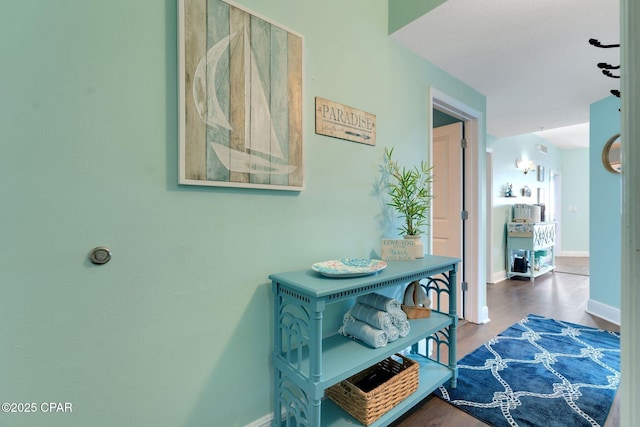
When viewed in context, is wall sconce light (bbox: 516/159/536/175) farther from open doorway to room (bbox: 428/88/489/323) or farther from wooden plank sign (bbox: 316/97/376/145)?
wooden plank sign (bbox: 316/97/376/145)

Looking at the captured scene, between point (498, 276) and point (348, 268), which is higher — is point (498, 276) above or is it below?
below

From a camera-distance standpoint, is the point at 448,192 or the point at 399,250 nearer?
the point at 399,250

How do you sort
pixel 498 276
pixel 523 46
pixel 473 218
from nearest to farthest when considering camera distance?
pixel 523 46
pixel 473 218
pixel 498 276

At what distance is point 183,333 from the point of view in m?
1.14

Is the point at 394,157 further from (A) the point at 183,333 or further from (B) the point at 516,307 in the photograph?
(B) the point at 516,307

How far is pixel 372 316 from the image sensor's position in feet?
4.70

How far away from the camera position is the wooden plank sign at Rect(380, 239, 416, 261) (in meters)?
1.69

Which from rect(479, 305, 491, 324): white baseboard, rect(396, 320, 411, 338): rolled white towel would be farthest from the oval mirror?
rect(396, 320, 411, 338): rolled white towel

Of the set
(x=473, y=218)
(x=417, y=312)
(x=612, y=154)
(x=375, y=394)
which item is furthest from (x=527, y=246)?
(x=375, y=394)

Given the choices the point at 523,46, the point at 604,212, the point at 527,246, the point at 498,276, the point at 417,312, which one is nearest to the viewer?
the point at 417,312

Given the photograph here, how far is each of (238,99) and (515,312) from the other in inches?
134

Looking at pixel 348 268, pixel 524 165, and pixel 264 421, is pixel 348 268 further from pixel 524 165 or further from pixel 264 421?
pixel 524 165

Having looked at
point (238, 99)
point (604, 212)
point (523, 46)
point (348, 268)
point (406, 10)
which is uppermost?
point (406, 10)

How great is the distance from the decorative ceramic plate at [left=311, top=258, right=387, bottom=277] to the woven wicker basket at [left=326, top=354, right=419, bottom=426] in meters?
0.53
